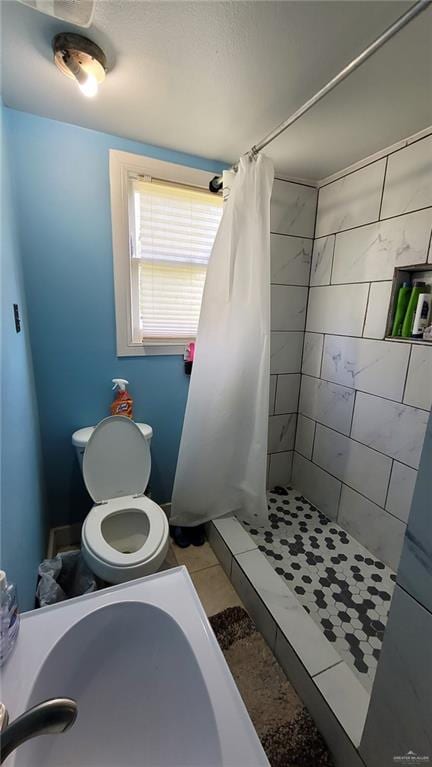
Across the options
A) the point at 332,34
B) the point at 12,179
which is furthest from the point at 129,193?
the point at 332,34

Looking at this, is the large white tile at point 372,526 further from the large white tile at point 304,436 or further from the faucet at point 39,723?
the faucet at point 39,723

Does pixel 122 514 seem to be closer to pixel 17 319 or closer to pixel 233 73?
pixel 17 319

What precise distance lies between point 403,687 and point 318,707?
20.6 inches

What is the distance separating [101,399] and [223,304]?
85 centimetres

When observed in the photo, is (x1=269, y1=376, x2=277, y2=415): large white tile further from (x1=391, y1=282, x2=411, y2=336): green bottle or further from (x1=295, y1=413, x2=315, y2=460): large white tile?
(x1=391, y1=282, x2=411, y2=336): green bottle

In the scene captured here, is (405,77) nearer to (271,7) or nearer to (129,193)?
(271,7)

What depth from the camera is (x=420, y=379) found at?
1425 millimetres

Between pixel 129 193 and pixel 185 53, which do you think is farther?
pixel 129 193

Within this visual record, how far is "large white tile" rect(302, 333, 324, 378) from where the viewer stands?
6.60 feet

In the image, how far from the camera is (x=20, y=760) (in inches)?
24.1

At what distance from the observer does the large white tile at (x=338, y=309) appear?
67.2 inches

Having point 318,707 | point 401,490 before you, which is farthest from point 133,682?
point 401,490

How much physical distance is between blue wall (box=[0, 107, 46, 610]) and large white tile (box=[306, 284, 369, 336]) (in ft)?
5.41

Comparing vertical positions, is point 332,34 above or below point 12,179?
above
